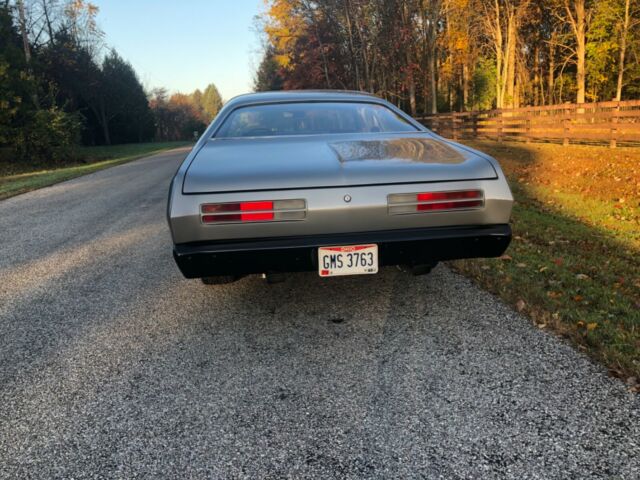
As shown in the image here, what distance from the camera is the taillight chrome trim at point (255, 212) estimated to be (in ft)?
7.98

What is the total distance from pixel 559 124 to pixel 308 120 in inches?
555

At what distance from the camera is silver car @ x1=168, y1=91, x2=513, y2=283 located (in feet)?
8.05

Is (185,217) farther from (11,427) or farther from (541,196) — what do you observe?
(541,196)

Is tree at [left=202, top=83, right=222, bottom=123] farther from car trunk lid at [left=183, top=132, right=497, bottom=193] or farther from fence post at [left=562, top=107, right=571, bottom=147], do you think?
car trunk lid at [left=183, top=132, right=497, bottom=193]

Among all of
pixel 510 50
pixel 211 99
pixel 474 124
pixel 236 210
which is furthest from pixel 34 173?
pixel 211 99

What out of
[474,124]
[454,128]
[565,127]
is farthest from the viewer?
[454,128]

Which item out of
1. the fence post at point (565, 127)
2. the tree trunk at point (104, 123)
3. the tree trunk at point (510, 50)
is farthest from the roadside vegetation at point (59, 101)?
the tree trunk at point (510, 50)

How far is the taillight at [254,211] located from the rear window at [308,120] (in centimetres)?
115

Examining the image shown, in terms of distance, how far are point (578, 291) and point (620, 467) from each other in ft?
6.59

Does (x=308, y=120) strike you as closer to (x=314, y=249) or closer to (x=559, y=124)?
(x=314, y=249)

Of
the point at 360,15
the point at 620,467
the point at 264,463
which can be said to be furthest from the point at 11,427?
the point at 360,15

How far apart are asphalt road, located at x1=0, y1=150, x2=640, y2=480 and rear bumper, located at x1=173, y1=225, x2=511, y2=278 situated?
0.52 m

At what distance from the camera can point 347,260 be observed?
101 inches

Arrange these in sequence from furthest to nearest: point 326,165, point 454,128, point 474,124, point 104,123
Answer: point 104,123 → point 454,128 → point 474,124 → point 326,165
